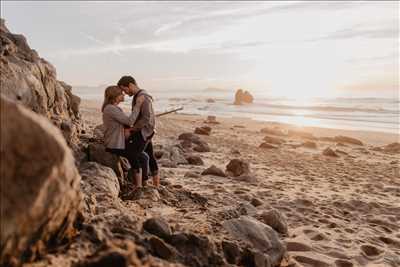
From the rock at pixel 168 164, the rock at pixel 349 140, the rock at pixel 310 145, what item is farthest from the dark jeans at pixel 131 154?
the rock at pixel 349 140

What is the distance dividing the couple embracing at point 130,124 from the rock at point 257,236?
71.1 inches

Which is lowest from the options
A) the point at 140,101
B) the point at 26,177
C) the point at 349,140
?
the point at 349,140

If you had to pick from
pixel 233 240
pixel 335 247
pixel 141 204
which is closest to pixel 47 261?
pixel 233 240

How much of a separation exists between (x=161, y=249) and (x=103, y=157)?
9.82 ft

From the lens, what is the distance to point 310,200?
291 inches

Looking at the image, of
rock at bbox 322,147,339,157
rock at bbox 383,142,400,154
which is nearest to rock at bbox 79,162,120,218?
rock at bbox 322,147,339,157

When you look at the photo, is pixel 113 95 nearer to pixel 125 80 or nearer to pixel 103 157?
pixel 125 80

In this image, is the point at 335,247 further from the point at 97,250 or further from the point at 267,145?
the point at 267,145

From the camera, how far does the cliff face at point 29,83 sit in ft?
14.2

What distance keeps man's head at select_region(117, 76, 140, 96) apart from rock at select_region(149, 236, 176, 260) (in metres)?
3.05

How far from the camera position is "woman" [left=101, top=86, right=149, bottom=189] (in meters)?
5.72

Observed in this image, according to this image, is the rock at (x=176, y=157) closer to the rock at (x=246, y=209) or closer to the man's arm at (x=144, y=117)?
the rock at (x=246, y=209)

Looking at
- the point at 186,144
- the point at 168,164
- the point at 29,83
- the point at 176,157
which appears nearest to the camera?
the point at 29,83

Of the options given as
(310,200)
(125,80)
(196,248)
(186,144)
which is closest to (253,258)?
(196,248)
